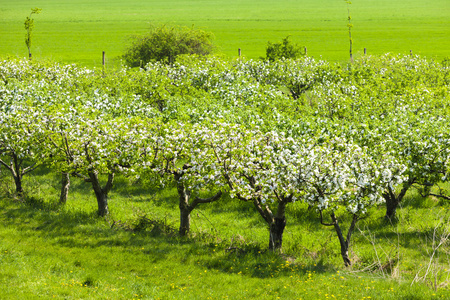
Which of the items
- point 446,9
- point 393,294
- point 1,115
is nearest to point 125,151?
point 1,115

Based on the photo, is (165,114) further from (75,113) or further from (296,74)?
(296,74)

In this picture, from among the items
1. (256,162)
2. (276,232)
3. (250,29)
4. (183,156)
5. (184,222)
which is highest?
(250,29)

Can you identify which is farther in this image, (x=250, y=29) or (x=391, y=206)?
(x=250, y=29)

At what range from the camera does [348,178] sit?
1772 centimetres

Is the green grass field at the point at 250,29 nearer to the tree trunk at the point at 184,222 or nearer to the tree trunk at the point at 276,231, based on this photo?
the tree trunk at the point at 184,222

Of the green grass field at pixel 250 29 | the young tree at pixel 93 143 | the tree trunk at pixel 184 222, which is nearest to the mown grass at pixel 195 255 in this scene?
the tree trunk at pixel 184 222

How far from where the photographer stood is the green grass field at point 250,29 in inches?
3964

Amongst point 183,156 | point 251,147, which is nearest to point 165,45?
point 183,156

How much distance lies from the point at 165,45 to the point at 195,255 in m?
42.5

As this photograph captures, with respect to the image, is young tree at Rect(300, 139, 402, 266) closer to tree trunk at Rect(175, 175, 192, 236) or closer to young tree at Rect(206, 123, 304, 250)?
young tree at Rect(206, 123, 304, 250)

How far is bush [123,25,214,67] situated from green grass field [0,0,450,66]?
18.1m

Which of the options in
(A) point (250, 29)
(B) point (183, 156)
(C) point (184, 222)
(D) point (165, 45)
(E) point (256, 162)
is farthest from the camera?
(A) point (250, 29)

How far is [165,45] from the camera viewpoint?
5872cm

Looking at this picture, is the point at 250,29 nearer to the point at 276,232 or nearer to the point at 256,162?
the point at 256,162
